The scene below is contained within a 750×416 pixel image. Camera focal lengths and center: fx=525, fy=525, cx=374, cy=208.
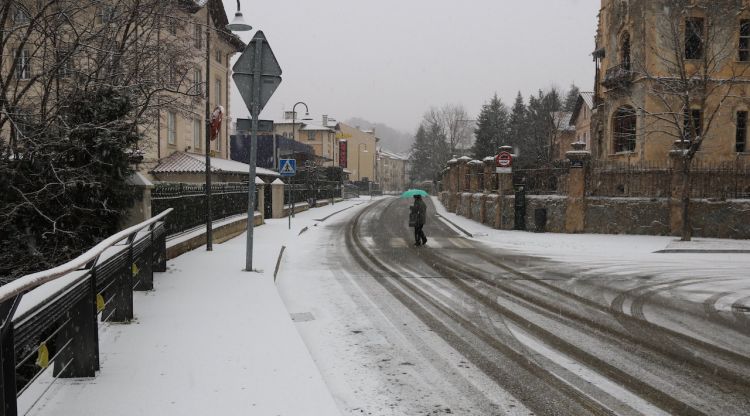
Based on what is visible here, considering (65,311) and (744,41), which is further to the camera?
(744,41)

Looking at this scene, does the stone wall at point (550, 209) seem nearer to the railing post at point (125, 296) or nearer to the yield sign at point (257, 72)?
the yield sign at point (257, 72)

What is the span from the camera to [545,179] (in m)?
20.1

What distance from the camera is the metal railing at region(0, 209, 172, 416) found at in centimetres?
262

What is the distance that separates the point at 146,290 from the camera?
7.71 metres

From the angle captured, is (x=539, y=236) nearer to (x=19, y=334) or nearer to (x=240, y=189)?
(x=240, y=189)

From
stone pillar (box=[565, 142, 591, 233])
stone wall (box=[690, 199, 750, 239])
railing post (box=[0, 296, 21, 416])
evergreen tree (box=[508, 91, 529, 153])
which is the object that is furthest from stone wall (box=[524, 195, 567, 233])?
evergreen tree (box=[508, 91, 529, 153])

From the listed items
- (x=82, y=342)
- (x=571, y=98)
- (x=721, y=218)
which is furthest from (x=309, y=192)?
(x=571, y=98)

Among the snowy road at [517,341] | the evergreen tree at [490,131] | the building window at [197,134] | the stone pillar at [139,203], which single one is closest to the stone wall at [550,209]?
the snowy road at [517,341]

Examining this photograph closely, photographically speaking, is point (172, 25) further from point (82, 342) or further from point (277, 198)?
point (277, 198)

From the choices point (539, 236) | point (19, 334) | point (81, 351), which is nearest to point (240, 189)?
point (539, 236)

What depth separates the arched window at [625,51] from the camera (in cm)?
2578

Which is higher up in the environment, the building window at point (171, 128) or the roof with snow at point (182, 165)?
the building window at point (171, 128)

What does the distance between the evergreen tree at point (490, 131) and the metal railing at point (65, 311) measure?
56.9 meters

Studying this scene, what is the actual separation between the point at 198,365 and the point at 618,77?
2566 centimetres
